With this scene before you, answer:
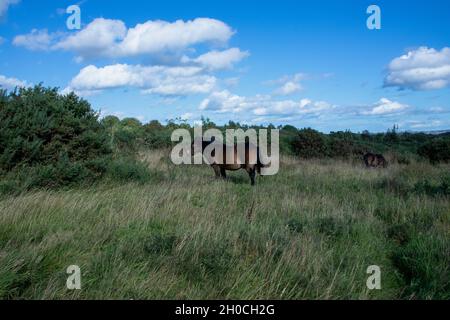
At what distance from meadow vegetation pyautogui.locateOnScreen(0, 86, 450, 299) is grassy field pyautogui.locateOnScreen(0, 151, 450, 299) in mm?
16

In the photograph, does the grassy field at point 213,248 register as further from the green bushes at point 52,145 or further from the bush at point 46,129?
the bush at point 46,129

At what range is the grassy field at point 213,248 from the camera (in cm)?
367

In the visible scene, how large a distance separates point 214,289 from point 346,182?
861cm

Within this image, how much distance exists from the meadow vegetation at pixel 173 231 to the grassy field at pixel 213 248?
0.02 metres

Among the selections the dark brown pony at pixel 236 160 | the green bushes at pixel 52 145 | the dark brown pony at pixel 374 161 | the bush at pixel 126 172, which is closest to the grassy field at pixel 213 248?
the green bushes at pixel 52 145

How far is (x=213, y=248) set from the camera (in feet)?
14.3

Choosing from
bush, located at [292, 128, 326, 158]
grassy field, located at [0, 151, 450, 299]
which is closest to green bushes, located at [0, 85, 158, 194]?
grassy field, located at [0, 151, 450, 299]

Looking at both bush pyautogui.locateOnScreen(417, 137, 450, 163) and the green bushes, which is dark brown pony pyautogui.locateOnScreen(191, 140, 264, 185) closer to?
the green bushes

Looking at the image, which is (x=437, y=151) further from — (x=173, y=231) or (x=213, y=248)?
(x=213, y=248)
